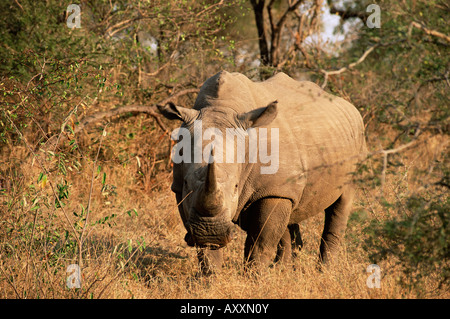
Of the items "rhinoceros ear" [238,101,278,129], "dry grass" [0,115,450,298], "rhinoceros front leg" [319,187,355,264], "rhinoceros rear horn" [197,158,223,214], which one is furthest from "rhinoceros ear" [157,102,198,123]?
"rhinoceros front leg" [319,187,355,264]

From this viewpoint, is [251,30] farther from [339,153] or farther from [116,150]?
[339,153]

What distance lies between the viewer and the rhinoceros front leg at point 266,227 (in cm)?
595

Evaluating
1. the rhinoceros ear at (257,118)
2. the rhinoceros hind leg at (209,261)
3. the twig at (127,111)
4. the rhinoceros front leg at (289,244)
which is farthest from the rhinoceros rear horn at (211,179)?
the twig at (127,111)

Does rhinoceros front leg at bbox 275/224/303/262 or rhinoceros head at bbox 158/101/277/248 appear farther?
rhinoceros front leg at bbox 275/224/303/262

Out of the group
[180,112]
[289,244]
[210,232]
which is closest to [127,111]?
[289,244]

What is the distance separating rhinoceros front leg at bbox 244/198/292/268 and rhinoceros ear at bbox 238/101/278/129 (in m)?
0.79

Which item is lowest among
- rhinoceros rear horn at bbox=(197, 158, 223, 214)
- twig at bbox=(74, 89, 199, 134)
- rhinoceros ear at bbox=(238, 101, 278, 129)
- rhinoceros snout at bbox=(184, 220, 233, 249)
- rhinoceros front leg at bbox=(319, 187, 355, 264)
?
rhinoceros front leg at bbox=(319, 187, 355, 264)

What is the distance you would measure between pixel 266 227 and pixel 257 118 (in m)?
1.12

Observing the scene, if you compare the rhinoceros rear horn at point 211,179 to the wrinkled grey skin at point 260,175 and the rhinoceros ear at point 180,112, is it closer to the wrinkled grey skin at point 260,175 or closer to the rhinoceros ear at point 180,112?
the wrinkled grey skin at point 260,175

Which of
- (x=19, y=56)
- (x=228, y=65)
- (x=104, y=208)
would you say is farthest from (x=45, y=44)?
(x=228, y=65)

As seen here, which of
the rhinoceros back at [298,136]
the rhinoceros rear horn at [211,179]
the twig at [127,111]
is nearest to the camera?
the rhinoceros rear horn at [211,179]

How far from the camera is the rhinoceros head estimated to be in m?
5.13

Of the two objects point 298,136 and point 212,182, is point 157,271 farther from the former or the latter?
point 298,136

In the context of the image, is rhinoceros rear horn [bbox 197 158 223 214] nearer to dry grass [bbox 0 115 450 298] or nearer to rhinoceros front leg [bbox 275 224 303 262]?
dry grass [bbox 0 115 450 298]
